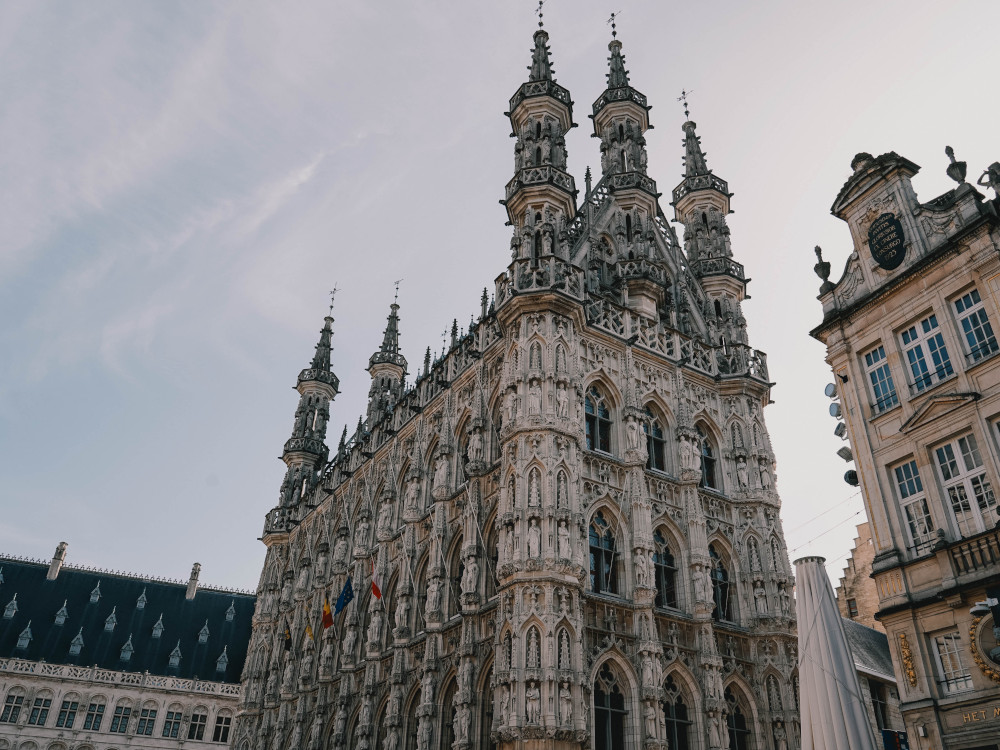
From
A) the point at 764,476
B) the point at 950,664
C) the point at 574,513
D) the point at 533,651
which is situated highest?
the point at 764,476

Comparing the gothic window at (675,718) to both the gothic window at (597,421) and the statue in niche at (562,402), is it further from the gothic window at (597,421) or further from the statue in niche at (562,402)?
the statue in niche at (562,402)

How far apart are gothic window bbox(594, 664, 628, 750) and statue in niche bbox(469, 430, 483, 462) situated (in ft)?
26.0

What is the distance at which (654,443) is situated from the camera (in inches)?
1070

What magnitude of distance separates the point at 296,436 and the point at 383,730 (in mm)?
23606

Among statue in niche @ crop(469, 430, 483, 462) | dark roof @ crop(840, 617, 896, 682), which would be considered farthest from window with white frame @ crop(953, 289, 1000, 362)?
statue in niche @ crop(469, 430, 483, 462)

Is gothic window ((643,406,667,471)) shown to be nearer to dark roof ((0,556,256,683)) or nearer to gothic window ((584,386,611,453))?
gothic window ((584,386,611,453))

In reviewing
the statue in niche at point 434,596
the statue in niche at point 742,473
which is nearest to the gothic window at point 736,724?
the statue in niche at point 742,473

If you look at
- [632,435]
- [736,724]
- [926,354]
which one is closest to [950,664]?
[926,354]

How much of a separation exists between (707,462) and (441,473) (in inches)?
369

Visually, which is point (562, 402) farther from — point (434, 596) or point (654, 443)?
point (434, 596)

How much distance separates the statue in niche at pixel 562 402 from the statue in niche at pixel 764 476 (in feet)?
27.9

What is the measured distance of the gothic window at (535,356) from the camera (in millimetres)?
24609

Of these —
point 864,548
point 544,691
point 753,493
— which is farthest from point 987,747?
point 864,548

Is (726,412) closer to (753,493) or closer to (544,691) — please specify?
(753,493)
